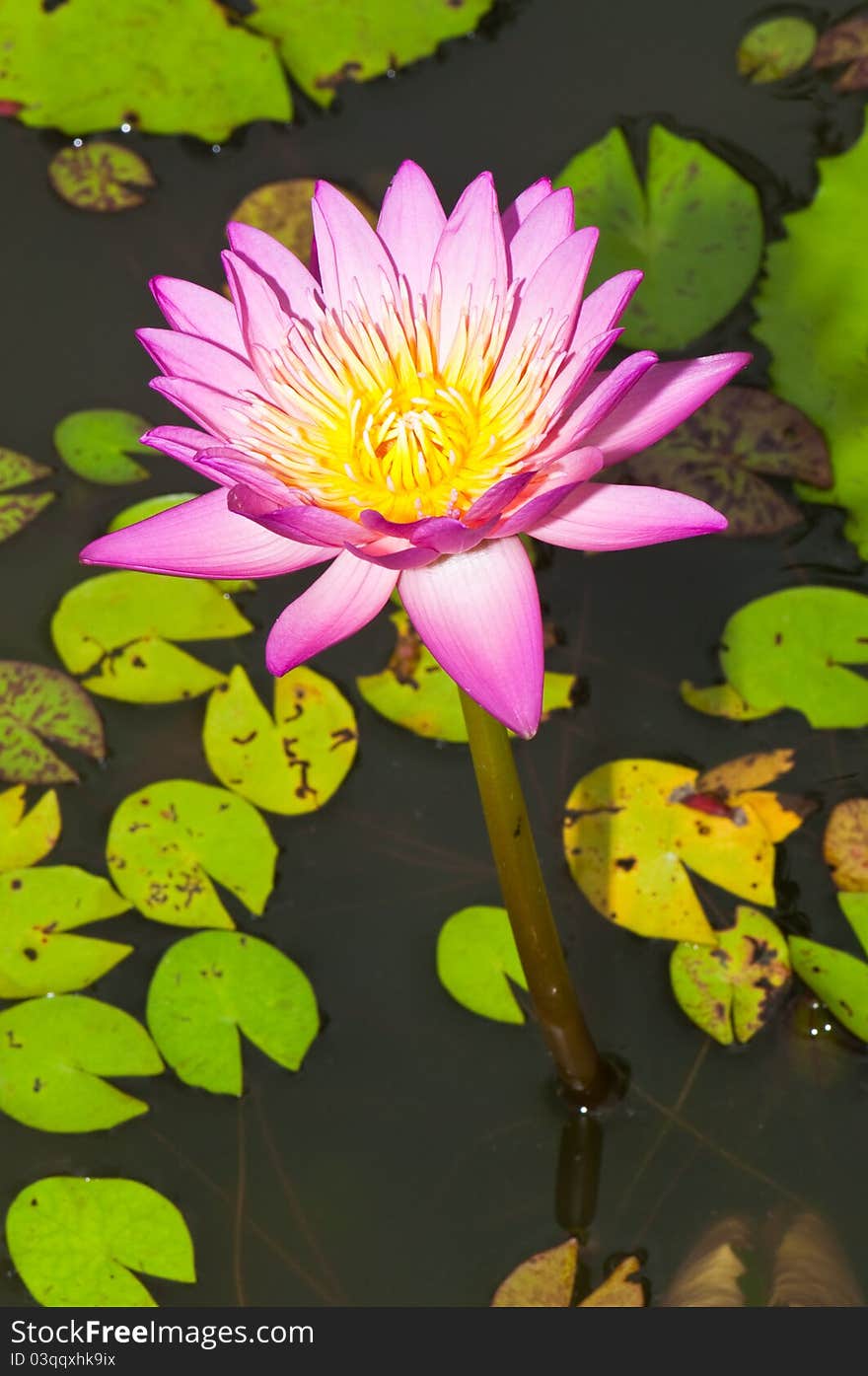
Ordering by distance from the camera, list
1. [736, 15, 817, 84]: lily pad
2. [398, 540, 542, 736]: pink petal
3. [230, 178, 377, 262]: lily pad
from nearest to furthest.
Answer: [398, 540, 542, 736]: pink petal
[230, 178, 377, 262]: lily pad
[736, 15, 817, 84]: lily pad

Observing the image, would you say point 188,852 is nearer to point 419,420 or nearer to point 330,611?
point 330,611

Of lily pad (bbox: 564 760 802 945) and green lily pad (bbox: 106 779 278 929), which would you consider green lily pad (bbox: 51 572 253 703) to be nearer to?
green lily pad (bbox: 106 779 278 929)

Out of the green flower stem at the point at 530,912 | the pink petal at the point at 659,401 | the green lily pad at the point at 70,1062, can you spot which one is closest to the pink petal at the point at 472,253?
the pink petal at the point at 659,401

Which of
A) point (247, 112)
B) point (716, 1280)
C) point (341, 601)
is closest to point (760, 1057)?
point (716, 1280)

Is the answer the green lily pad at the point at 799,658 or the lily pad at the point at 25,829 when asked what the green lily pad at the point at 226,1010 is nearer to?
the lily pad at the point at 25,829

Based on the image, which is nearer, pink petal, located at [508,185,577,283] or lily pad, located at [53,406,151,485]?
pink petal, located at [508,185,577,283]

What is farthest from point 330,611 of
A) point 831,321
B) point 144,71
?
point 144,71

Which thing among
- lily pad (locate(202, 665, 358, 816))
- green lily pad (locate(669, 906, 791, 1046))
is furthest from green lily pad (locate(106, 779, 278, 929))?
green lily pad (locate(669, 906, 791, 1046))
